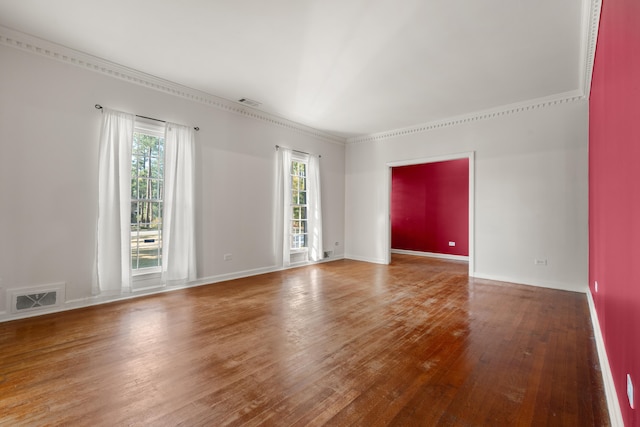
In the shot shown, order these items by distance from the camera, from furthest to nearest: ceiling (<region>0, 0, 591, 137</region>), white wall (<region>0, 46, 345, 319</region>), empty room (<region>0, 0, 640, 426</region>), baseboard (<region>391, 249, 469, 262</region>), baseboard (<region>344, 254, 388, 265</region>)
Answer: baseboard (<region>391, 249, 469, 262</region>) → baseboard (<region>344, 254, 388, 265</region>) → white wall (<region>0, 46, 345, 319</region>) → ceiling (<region>0, 0, 591, 137</region>) → empty room (<region>0, 0, 640, 426</region>)

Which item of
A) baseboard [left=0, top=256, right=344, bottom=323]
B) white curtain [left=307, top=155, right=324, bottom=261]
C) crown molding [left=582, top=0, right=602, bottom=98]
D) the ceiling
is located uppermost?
the ceiling

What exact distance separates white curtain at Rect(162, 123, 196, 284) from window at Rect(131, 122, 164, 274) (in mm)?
115

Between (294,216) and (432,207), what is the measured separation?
404 cm

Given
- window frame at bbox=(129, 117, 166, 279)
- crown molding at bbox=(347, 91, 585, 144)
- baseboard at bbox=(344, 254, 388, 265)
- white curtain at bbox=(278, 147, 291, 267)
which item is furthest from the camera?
baseboard at bbox=(344, 254, 388, 265)

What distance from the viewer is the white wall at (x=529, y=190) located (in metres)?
4.54

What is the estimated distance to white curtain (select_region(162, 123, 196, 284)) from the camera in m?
4.43

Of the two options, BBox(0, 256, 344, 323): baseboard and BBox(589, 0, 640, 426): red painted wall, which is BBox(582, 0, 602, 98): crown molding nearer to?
BBox(589, 0, 640, 426): red painted wall

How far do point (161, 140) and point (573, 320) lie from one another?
19.3 ft

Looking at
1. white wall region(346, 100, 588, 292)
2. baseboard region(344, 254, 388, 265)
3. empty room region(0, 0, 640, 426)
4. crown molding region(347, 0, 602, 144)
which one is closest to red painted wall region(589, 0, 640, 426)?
empty room region(0, 0, 640, 426)

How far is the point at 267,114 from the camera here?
5781mm

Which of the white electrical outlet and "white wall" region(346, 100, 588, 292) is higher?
"white wall" region(346, 100, 588, 292)

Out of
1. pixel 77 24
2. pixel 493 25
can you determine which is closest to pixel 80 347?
pixel 77 24

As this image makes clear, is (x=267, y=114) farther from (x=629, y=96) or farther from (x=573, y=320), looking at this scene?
(x=573, y=320)

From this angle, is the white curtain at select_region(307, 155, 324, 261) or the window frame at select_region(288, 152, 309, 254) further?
the white curtain at select_region(307, 155, 324, 261)
